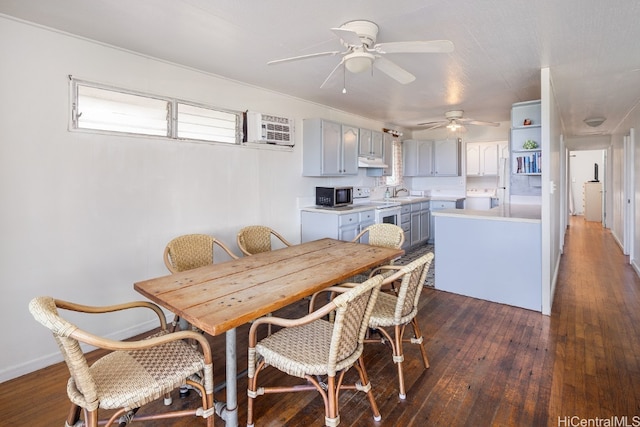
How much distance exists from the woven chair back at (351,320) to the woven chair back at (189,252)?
1558mm

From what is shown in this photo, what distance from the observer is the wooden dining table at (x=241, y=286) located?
1.56 m

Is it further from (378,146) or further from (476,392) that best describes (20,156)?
(378,146)

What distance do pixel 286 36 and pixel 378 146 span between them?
3.43m

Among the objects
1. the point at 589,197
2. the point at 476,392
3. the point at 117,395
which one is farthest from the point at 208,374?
the point at 589,197

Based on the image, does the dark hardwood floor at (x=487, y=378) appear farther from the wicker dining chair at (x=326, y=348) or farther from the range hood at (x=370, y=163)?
the range hood at (x=370, y=163)

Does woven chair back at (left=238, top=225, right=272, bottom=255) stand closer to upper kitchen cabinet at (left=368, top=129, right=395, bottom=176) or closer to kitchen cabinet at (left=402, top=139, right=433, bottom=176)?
upper kitchen cabinet at (left=368, top=129, right=395, bottom=176)

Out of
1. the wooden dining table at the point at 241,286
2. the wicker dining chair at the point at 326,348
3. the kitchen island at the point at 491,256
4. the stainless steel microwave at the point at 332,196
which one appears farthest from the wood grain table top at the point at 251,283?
the stainless steel microwave at the point at 332,196

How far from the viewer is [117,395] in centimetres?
136

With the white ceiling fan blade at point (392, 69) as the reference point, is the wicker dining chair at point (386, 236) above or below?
below

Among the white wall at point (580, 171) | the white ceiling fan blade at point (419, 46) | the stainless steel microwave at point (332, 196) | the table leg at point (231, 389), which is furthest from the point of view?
the white wall at point (580, 171)

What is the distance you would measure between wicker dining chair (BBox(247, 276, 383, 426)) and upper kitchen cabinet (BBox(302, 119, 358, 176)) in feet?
8.93

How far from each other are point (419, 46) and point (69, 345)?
2.27 m

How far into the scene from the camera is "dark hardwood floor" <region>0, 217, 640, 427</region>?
1843mm

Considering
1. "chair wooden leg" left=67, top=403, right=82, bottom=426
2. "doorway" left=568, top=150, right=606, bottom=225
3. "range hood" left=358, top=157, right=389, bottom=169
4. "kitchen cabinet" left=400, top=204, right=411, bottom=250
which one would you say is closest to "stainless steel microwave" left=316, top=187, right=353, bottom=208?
"range hood" left=358, top=157, right=389, bottom=169
